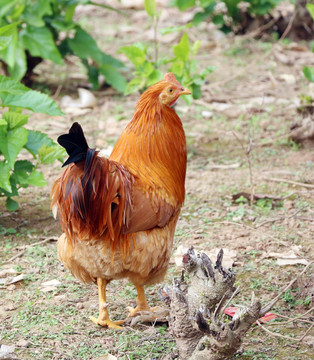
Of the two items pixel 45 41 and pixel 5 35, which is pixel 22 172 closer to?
pixel 5 35

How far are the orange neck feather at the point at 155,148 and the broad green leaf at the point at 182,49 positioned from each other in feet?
7.60

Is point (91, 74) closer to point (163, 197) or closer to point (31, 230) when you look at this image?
point (31, 230)

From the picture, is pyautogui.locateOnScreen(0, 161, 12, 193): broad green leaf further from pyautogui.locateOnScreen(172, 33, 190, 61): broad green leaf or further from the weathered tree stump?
pyautogui.locateOnScreen(172, 33, 190, 61): broad green leaf

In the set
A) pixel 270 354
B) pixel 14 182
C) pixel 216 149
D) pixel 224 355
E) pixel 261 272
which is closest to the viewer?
pixel 224 355

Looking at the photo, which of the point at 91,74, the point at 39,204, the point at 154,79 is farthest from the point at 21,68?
the point at 39,204

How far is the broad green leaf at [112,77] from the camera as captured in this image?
813 centimetres

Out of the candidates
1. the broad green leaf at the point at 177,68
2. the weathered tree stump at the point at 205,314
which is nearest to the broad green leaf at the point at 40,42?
the broad green leaf at the point at 177,68

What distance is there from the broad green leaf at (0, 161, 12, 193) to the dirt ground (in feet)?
1.88

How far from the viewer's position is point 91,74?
827 cm

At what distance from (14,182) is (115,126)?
8.77ft

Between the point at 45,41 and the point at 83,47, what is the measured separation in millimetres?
694

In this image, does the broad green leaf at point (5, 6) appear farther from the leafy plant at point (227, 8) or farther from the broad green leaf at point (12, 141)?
the leafy plant at point (227, 8)

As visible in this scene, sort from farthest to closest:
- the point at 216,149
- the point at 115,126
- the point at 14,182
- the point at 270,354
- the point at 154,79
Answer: the point at 115,126, the point at 216,149, the point at 154,79, the point at 14,182, the point at 270,354

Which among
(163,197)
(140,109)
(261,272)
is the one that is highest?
(140,109)
